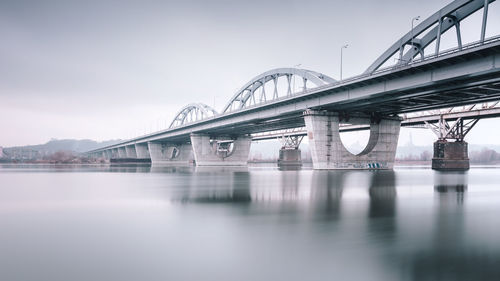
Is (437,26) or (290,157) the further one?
(290,157)

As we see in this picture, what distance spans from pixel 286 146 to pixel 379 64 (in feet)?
287

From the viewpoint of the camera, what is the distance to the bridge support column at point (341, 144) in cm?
5128

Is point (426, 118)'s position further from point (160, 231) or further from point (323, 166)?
point (160, 231)

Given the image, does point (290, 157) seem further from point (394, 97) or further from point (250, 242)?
point (250, 242)

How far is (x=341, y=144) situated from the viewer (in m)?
53.0

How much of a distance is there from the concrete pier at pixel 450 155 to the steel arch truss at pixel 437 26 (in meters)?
32.2

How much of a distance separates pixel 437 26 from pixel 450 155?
3793 centimetres

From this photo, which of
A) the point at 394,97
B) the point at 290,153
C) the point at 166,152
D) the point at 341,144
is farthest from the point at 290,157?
the point at 394,97

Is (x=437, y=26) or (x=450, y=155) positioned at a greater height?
(x=437, y=26)

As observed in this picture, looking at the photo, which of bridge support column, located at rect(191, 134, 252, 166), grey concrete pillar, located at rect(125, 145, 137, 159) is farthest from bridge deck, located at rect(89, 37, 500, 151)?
grey concrete pillar, located at rect(125, 145, 137, 159)

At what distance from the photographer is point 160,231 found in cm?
976

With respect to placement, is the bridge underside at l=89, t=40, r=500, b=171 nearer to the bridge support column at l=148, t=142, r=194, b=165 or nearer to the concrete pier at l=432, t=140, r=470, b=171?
the concrete pier at l=432, t=140, r=470, b=171

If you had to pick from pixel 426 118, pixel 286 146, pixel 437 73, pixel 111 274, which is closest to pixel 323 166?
pixel 437 73

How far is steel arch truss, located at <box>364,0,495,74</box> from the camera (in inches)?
1351
